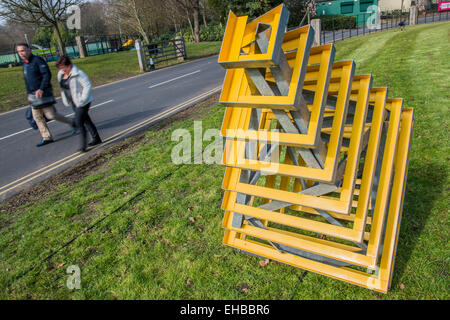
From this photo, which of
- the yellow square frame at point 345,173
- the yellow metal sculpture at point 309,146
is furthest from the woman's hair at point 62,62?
the yellow square frame at point 345,173

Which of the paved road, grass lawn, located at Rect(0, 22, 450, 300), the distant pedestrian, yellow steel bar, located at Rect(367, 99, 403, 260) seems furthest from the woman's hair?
yellow steel bar, located at Rect(367, 99, 403, 260)

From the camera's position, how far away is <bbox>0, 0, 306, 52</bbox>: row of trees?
24.5 meters

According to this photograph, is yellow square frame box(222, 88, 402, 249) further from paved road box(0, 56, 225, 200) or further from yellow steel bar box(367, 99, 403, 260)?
paved road box(0, 56, 225, 200)

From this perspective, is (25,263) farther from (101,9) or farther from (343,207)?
(101,9)

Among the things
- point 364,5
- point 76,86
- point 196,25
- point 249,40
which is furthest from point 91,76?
point 364,5

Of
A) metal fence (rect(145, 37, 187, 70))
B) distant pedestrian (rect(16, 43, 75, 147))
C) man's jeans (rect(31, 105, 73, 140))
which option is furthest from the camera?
metal fence (rect(145, 37, 187, 70))

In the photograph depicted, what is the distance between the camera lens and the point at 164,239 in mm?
3545

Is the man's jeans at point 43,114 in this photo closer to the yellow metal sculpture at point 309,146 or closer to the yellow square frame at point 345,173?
the yellow metal sculpture at point 309,146

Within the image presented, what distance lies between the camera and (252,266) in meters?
2.97

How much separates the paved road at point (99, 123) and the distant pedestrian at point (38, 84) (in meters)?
0.83

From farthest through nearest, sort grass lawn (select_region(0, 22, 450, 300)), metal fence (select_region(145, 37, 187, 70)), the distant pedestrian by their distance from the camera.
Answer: metal fence (select_region(145, 37, 187, 70)), the distant pedestrian, grass lawn (select_region(0, 22, 450, 300))

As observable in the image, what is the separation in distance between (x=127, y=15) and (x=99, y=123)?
110 ft

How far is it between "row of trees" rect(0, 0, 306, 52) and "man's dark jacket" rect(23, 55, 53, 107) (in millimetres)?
20271

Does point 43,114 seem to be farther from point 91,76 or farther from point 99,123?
point 91,76
